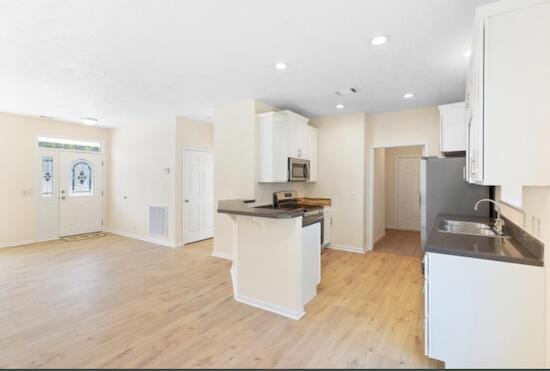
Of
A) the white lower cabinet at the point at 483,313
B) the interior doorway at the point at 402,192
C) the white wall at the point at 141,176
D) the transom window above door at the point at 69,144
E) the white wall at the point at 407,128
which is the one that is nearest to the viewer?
the white lower cabinet at the point at 483,313

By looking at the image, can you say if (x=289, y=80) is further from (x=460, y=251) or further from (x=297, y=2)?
(x=460, y=251)

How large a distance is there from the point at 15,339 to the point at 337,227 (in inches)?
182

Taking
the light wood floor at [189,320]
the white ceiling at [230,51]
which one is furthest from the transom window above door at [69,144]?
the light wood floor at [189,320]

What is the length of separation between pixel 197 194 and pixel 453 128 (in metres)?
4.82

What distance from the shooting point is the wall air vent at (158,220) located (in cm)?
572

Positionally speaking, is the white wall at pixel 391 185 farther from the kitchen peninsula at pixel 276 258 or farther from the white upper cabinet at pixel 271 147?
the kitchen peninsula at pixel 276 258

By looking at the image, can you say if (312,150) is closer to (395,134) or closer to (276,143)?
(276,143)

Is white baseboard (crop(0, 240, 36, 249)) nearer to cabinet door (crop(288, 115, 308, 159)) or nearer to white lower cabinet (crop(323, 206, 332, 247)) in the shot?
cabinet door (crop(288, 115, 308, 159))

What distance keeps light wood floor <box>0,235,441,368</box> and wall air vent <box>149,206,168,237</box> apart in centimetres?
143

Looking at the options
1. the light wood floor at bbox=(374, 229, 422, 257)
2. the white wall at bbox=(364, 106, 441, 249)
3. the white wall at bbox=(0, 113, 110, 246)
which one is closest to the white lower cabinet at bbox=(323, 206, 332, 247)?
the white wall at bbox=(364, 106, 441, 249)

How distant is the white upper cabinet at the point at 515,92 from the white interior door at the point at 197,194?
16.9 ft

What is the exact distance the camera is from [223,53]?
9.09 ft

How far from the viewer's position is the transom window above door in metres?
5.90

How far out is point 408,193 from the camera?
745 cm
